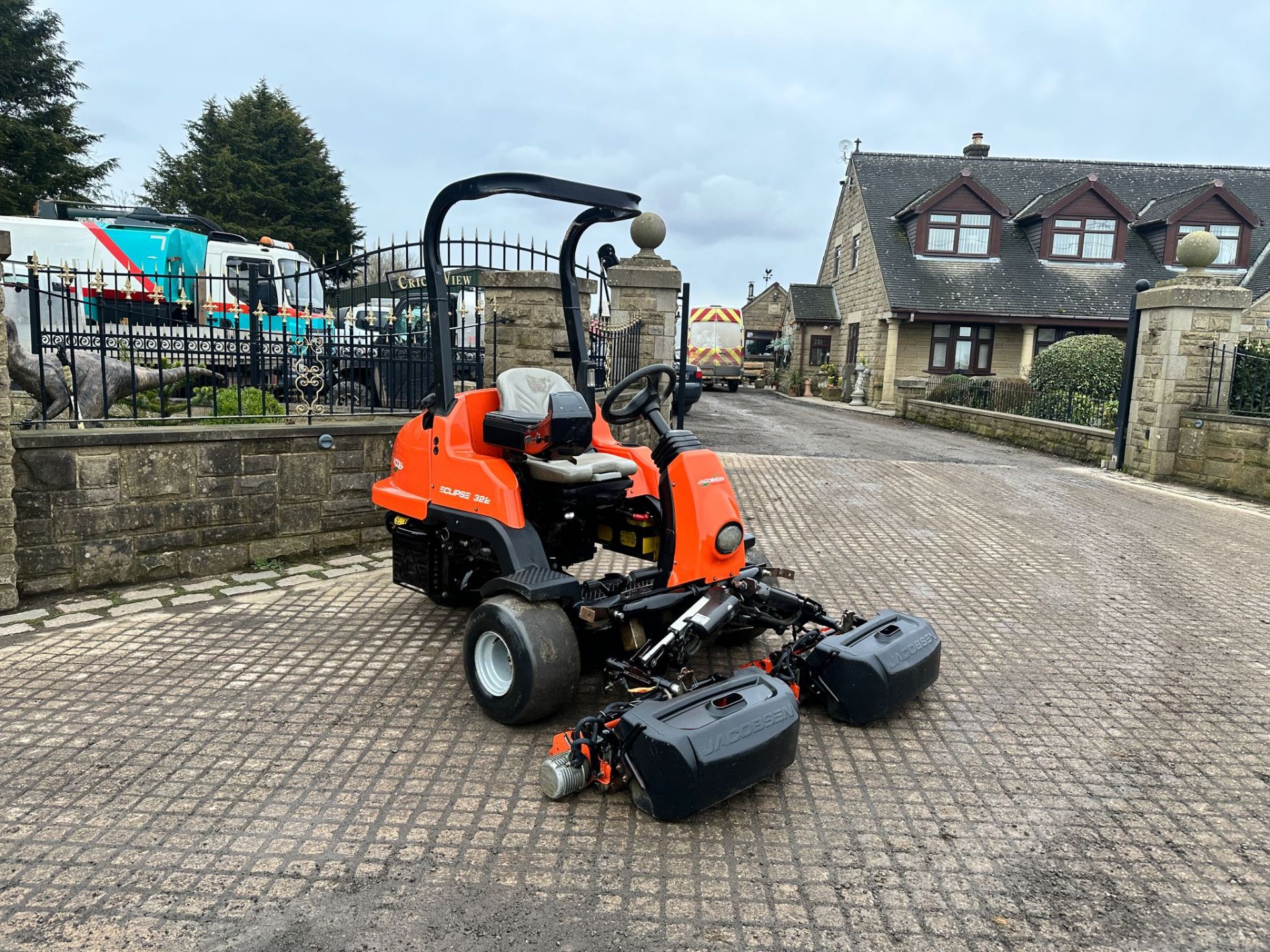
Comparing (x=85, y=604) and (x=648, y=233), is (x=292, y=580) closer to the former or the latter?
(x=85, y=604)

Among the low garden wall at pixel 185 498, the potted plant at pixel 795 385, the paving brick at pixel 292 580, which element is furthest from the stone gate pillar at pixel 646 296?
the potted plant at pixel 795 385

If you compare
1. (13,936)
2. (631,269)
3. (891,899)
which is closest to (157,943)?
(13,936)

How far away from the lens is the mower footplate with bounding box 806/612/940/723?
347 centimetres

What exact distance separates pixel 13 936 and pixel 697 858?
1949 mm

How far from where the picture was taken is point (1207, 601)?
18.6 ft

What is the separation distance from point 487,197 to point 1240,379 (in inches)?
411

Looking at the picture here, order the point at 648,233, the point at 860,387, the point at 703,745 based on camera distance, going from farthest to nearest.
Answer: the point at 860,387 < the point at 648,233 < the point at 703,745

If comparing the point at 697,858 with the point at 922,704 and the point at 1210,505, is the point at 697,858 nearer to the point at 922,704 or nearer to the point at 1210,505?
the point at 922,704

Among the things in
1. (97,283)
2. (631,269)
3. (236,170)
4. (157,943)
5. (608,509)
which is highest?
(236,170)

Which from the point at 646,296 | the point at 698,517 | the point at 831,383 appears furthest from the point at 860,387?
the point at 698,517

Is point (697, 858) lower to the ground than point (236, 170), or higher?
lower

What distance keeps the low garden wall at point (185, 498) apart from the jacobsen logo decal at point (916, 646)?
4234mm

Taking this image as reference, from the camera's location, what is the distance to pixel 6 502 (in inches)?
184

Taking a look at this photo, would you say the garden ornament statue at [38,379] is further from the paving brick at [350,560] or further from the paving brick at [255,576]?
the paving brick at [350,560]
